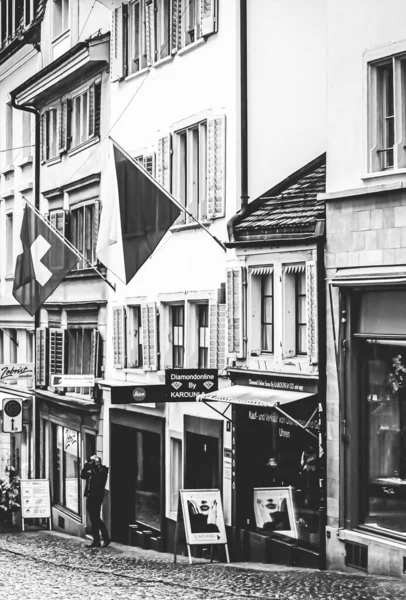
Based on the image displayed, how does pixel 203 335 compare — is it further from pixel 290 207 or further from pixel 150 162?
pixel 290 207

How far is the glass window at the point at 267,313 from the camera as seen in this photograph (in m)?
21.2

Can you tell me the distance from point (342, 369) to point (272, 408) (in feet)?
8.41

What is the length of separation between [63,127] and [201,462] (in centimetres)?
→ 1255

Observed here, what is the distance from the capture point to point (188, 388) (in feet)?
73.8

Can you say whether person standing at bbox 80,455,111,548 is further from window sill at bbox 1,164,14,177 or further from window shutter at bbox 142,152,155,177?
window sill at bbox 1,164,14,177

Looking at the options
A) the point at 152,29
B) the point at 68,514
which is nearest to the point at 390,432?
the point at 152,29

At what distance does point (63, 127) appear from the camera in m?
33.8

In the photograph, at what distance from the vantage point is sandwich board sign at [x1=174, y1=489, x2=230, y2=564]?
834 inches

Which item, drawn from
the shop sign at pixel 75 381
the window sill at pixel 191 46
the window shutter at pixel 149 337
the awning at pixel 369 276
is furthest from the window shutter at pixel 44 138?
the awning at pixel 369 276

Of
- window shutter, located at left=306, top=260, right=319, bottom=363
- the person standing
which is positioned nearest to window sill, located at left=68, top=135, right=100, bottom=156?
the person standing

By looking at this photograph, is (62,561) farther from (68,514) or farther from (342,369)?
(68,514)

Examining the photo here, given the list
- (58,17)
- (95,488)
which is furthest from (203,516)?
(58,17)

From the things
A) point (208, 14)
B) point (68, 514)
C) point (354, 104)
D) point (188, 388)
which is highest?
point (208, 14)

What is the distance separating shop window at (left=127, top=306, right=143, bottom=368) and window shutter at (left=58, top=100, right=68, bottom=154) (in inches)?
270
